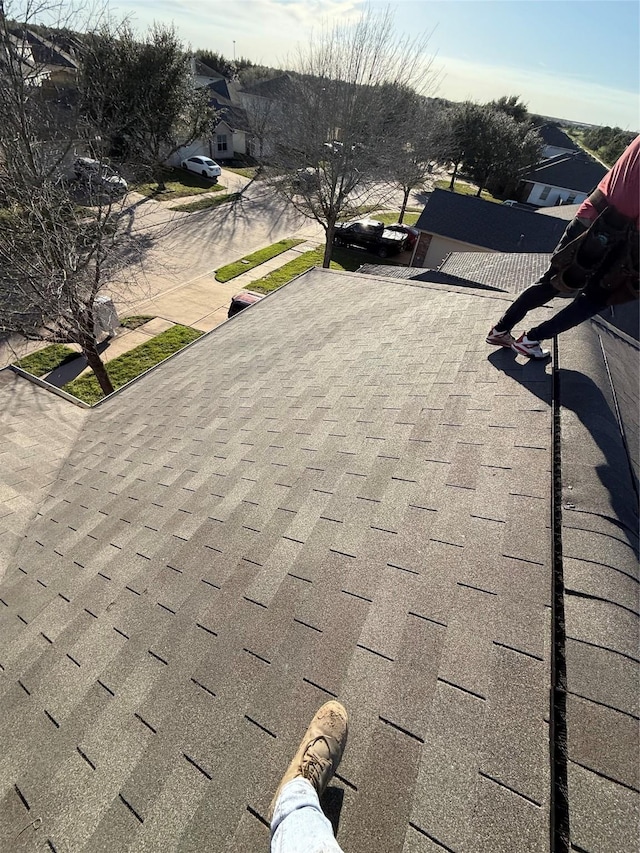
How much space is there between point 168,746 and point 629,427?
4109 mm

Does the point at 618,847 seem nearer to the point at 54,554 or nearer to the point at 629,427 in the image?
the point at 629,427

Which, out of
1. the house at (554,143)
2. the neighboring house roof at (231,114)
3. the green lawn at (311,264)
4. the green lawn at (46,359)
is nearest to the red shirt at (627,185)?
the green lawn at (46,359)

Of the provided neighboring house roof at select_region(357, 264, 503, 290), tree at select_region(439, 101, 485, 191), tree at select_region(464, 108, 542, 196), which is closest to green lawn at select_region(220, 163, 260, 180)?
tree at select_region(439, 101, 485, 191)

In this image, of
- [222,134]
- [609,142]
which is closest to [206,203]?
[222,134]

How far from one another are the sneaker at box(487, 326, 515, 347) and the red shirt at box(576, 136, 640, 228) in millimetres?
1508

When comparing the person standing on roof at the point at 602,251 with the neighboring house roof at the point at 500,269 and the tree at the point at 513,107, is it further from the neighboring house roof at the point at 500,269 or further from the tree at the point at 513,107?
the tree at the point at 513,107

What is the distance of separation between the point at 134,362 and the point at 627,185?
13.6m

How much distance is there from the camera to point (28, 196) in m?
9.01

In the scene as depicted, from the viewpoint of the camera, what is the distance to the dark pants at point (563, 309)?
11.5 feet

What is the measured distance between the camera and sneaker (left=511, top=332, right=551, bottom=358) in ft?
13.1

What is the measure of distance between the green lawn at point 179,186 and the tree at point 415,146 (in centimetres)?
1477

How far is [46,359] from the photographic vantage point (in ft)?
43.8

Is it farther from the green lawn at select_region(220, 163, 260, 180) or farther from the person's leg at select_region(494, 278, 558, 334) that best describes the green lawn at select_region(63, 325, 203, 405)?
the green lawn at select_region(220, 163, 260, 180)

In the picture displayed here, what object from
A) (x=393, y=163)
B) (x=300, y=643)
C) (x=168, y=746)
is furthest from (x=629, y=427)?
(x=393, y=163)
